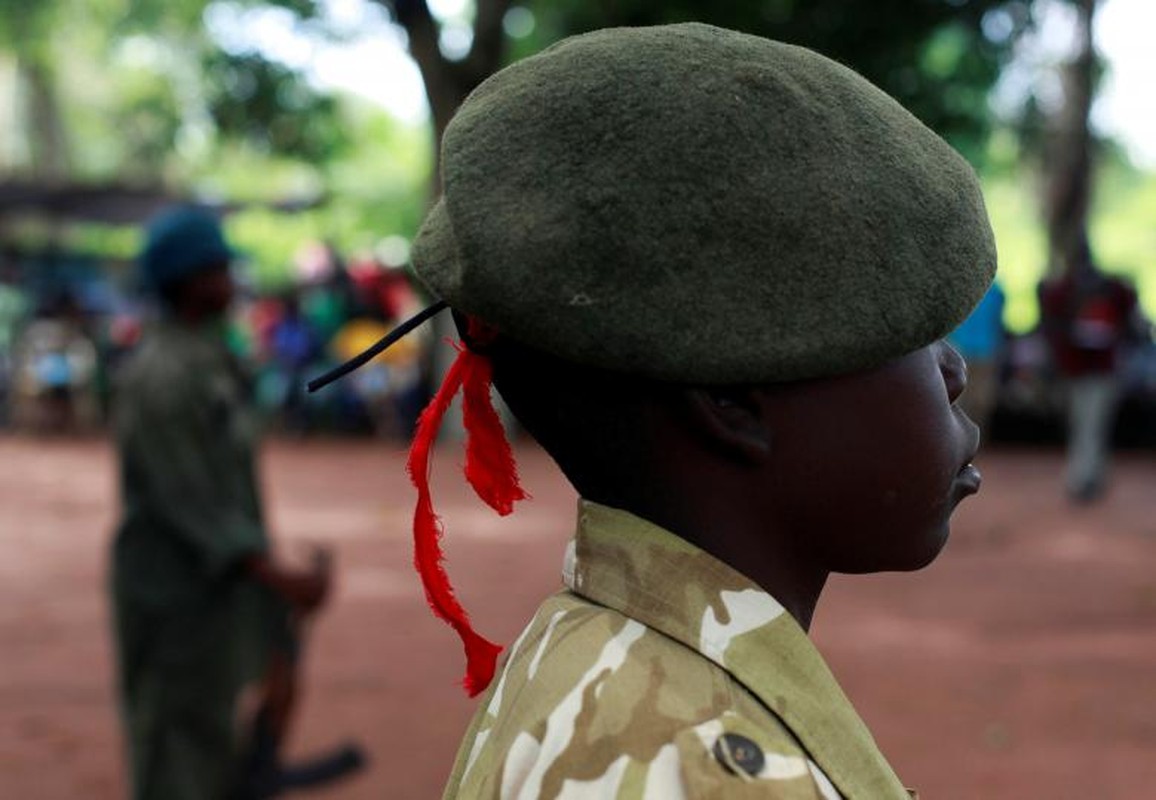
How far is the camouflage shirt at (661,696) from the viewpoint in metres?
1.06

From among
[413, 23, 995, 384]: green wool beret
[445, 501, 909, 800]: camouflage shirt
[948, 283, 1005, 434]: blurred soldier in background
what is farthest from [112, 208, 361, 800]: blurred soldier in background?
[948, 283, 1005, 434]: blurred soldier in background

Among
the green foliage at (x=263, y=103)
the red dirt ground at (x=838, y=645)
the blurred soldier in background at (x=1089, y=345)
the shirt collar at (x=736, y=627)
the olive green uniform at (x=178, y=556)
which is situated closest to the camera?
the shirt collar at (x=736, y=627)

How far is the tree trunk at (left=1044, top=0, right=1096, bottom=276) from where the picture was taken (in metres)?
15.3

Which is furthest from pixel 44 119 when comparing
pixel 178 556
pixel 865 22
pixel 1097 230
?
pixel 178 556

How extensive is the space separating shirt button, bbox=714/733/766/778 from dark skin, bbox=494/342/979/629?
0.64ft

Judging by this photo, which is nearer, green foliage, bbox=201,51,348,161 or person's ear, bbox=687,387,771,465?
person's ear, bbox=687,387,771,465

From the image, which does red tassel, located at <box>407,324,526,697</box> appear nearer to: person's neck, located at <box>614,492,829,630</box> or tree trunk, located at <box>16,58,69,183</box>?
person's neck, located at <box>614,492,829,630</box>

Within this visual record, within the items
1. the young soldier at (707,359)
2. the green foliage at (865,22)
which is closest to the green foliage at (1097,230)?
the green foliage at (865,22)

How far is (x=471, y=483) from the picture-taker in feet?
4.74

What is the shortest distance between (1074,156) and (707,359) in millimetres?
15769

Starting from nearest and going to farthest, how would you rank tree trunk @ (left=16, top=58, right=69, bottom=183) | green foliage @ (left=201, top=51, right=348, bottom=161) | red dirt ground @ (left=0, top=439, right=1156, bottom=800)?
1. red dirt ground @ (left=0, top=439, right=1156, bottom=800)
2. green foliage @ (left=201, top=51, right=348, bottom=161)
3. tree trunk @ (left=16, top=58, right=69, bottom=183)

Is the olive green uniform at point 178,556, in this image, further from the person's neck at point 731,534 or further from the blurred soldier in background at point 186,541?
the person's neck at point 731,534

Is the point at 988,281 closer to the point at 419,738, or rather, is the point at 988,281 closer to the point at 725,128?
the point at 725,128

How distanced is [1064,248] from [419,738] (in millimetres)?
13110
